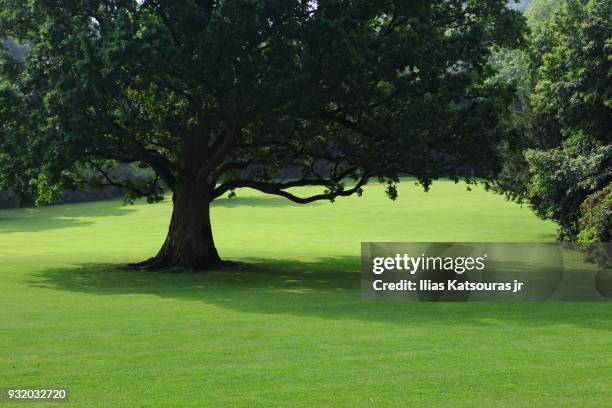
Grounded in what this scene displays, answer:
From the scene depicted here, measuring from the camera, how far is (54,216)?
244ft

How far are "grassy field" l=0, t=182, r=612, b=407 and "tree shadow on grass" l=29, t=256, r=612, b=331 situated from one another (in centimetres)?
6

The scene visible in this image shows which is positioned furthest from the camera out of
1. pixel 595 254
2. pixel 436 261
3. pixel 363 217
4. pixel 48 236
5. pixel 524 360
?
pixel 363 217

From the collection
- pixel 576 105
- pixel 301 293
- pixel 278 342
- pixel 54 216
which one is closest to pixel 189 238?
pixel 301 293

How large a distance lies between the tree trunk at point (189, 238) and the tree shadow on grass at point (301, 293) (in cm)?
132

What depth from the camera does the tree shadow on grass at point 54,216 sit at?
2552 inches

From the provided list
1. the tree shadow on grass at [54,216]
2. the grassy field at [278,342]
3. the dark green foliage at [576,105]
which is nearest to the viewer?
the grassy field at [278,342]

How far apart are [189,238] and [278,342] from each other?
62.4ft

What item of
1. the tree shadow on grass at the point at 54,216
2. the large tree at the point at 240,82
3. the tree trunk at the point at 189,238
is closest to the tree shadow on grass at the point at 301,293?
the tree trunk at the point at 189,238

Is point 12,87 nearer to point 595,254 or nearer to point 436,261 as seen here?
point 436,261

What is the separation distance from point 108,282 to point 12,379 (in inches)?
688

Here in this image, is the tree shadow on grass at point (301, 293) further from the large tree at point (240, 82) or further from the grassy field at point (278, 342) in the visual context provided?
the large tree at point (240, 82)

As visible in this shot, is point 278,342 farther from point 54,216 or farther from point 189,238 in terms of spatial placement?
point 54,216

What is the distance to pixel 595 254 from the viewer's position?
37781 millimetres

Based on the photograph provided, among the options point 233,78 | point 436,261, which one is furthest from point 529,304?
point 233,78
